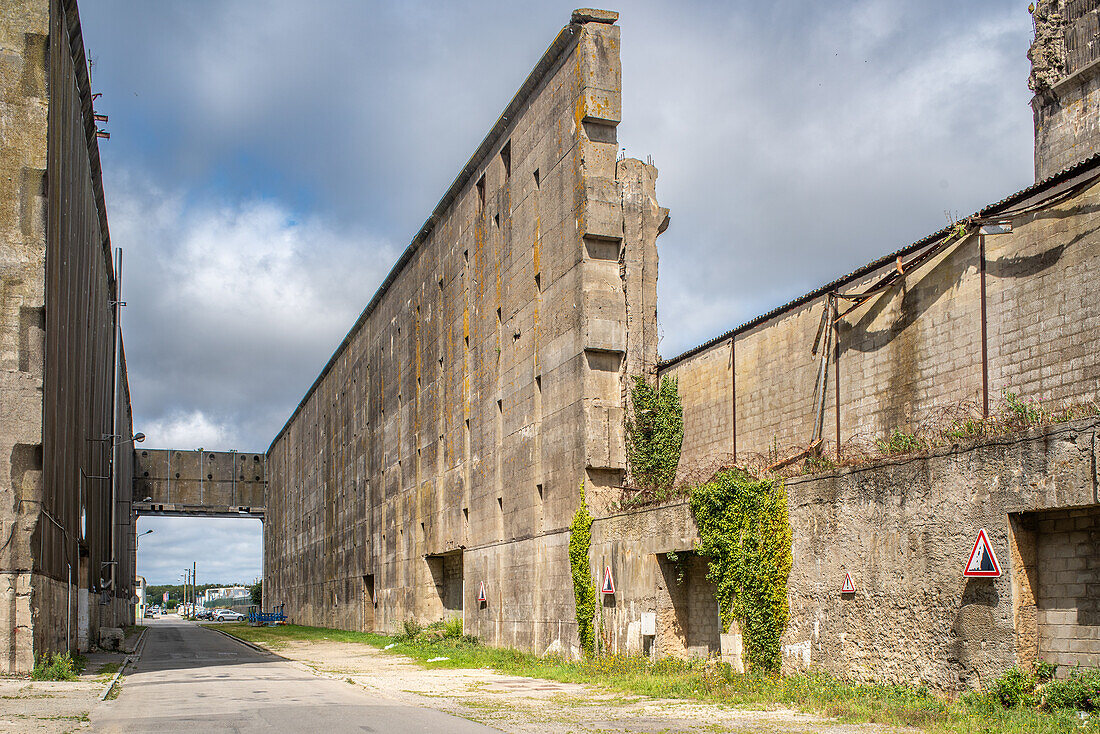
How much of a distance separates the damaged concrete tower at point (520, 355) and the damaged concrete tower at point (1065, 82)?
1390cm

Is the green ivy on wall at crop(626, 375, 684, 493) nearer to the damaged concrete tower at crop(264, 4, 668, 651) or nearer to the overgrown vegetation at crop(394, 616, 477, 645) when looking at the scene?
the damaged concrete tower at crop(264, 4, 668, 651)

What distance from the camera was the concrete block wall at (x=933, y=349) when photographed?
12.7 meters

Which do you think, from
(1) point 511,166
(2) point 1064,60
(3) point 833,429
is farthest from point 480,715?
(2) point 1064,60

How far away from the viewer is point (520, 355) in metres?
27.5

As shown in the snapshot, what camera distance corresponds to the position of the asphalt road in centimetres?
1275

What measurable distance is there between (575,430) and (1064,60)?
18847mm

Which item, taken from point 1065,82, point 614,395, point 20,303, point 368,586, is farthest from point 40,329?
point 368,586

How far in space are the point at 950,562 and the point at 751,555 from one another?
164 inches

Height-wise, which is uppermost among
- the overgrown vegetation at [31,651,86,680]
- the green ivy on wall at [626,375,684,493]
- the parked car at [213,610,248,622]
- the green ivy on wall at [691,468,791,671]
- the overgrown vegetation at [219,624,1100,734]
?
the green ivy on wall at [626,375,684,493]

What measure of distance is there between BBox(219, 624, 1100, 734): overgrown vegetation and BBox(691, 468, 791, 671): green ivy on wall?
0.66 metres

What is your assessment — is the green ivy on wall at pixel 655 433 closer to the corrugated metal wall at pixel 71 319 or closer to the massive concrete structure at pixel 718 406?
the massive concrete structure at pixel 718 406

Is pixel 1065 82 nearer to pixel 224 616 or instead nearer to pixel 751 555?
pixel 751 555

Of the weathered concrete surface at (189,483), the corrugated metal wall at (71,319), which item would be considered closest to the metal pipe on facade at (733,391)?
the corrugated metal wall at (71,319)

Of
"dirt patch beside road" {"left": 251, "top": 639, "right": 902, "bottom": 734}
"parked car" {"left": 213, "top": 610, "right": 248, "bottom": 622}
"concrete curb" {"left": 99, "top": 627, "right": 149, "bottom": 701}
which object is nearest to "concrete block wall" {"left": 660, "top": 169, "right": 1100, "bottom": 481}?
"dirt patch beside road" {"left": 251, "top": 639, "right": 902, "bottom": 734}
